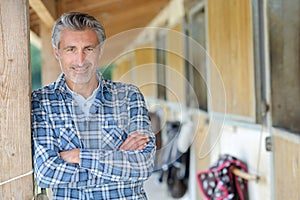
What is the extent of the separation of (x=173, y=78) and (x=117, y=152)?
2.94m

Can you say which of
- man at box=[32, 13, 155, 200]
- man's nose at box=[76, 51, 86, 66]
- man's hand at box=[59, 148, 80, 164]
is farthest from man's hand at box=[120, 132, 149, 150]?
man's nose at box=[76, 51, 86, 66]

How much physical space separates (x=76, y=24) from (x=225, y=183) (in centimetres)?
181

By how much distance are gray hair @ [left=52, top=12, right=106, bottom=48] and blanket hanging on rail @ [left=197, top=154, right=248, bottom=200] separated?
174 cm

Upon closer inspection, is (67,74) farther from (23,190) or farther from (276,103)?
(276,103)

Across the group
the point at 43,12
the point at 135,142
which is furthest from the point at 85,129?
the point at 43,12

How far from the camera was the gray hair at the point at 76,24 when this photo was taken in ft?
4.52

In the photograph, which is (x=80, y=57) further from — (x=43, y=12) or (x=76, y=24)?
(x=43, y=12)

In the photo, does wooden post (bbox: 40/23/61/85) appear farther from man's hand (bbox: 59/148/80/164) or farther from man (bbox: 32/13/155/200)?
man's hand (bbox: 59/148/80/164)

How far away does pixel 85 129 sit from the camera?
142 centimetres

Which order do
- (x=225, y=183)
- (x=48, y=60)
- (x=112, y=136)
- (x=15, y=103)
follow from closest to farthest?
1. (x=15, y=103)
2. (x=112, y=136)
3. (x=48, y=60)
4. (x=225, y=183)

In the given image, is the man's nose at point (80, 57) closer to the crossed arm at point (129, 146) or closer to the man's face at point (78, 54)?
the man's face at point (78, 54)

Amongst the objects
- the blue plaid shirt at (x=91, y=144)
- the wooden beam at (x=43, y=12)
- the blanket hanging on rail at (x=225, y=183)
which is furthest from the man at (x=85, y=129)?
the blanket hanging on rail at (x=225, y=183)

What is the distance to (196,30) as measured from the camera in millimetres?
4660

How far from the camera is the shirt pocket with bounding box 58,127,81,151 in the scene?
142cm
